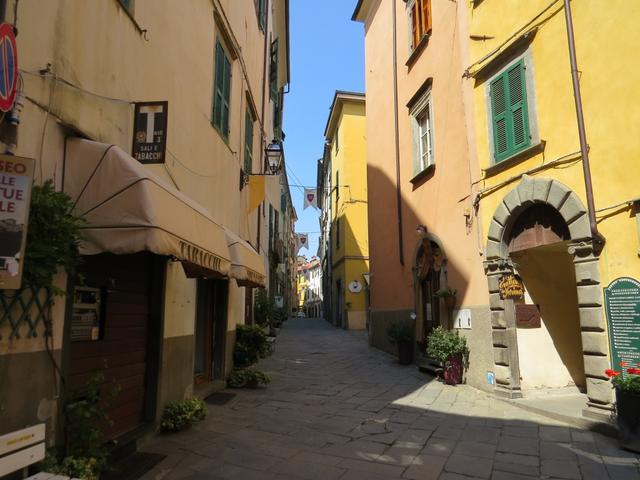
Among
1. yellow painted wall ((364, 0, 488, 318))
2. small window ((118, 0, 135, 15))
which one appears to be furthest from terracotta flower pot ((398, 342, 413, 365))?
small window ((118, 0, 135, 15))

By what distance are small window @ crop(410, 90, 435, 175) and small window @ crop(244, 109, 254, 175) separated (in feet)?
13.2

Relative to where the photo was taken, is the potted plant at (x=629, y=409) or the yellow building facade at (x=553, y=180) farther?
the yellow building facade at (x=553, y=180)

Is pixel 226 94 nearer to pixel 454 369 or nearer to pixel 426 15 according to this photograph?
pixel 426 15

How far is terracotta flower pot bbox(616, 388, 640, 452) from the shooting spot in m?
4.84

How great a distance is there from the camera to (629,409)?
491 cm

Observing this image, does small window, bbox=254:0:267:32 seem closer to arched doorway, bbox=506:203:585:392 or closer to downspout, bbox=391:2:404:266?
downspout, bbox=391:2:404:266

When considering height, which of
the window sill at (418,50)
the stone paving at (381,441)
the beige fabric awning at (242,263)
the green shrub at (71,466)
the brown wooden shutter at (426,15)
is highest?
the brown wooden shutter at (426,15)

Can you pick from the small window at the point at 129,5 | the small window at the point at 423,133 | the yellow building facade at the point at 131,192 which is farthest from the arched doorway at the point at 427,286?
the small window at the point at 129,5

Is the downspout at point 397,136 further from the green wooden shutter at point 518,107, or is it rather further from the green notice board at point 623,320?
the green notice board at point 623,320

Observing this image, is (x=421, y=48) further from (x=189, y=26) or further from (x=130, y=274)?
(x=130, y=274)

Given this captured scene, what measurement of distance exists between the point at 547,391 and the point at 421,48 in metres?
7.98

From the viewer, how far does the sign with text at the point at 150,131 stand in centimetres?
471

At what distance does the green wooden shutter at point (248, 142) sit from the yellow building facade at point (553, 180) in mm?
5128

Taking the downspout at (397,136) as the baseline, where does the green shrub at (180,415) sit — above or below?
below
